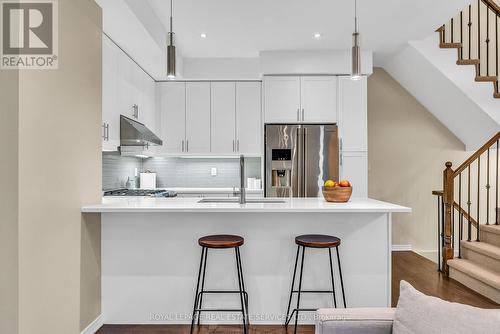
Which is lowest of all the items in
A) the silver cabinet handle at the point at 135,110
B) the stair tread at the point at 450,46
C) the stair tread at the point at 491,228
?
the stair tread at the point at 491,228

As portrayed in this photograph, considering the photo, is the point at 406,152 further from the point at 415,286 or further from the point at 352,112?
the point at 415,286

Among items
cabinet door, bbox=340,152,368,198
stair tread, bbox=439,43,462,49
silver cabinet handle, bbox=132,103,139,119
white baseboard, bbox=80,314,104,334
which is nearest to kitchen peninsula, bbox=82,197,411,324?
white baseboard, bbox=80,314,104,334

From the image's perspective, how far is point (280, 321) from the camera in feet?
8.50

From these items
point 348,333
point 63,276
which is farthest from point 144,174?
point 348,333

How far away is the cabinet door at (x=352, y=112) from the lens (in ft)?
14.6

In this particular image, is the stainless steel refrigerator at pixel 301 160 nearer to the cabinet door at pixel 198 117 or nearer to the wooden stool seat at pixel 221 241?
the cabinet door at pixel 198 117

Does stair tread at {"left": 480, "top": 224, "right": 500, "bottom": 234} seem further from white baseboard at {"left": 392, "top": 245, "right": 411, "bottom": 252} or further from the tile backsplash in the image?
the tile backsplash

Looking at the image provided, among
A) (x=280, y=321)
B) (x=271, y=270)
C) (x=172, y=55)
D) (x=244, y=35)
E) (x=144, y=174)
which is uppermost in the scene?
(x=244, y=35)

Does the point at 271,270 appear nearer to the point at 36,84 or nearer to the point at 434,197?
the point at 36,84

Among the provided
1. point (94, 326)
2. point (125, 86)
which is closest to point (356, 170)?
point (125, 86)

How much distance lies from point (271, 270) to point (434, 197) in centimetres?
353

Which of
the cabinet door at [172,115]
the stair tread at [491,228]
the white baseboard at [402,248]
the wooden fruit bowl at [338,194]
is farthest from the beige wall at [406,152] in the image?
the cabinet door at [172,115]

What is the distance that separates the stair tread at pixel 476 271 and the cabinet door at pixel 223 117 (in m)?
3.03

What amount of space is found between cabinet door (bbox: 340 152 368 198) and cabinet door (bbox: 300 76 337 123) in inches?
21.2
